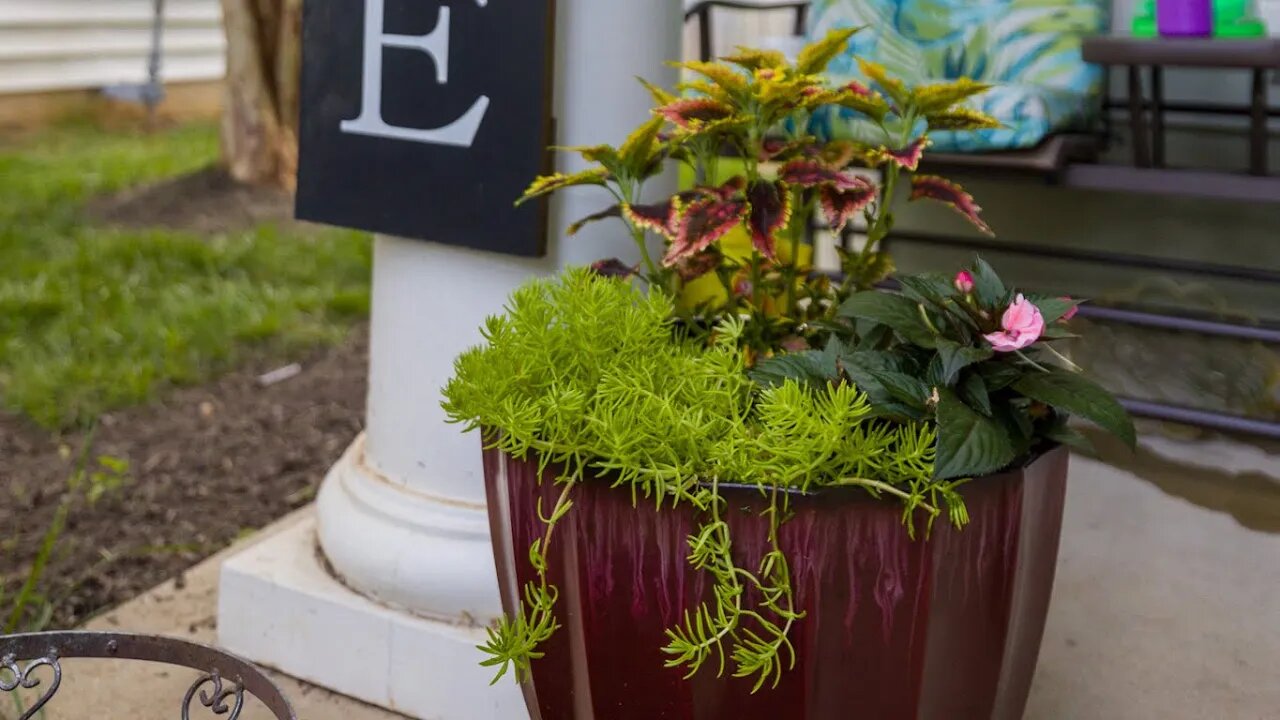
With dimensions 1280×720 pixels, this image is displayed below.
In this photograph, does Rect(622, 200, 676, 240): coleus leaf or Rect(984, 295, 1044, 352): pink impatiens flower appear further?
Rect(622, 200, 676, 240): coleus leaf

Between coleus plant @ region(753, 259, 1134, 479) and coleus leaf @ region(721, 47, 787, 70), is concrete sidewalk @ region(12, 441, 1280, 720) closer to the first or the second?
coleus plant @ region(753, 259, 1134, 479)

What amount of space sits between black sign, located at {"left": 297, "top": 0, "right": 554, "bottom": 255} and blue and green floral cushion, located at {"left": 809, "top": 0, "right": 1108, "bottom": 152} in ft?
3.35

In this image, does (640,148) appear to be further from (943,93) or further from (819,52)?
(943,93)

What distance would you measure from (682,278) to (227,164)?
13.5 ft

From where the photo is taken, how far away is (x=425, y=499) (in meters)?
1.63

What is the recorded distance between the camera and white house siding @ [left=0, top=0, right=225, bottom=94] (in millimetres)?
6062

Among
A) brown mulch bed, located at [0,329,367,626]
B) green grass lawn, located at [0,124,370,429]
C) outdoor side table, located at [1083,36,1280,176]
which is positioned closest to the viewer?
outdoor side table, located at [1083,36,1280,176]

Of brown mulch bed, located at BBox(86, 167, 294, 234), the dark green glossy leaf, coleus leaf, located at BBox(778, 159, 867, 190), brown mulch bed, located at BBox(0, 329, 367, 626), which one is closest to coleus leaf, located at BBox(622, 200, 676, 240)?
coleus leaf, located at BBox(778, 159, 867, 190)

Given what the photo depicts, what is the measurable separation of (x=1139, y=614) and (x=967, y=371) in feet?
2.91

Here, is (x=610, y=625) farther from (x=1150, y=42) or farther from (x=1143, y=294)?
(x=1143, y=294)

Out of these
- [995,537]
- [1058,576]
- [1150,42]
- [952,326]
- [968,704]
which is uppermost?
[1150,42]

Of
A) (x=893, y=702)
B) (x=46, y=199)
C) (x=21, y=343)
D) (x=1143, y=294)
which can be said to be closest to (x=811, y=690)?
(x=893, y=702)

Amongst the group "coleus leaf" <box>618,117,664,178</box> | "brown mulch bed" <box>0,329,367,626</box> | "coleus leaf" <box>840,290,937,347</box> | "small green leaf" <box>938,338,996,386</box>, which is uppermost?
"coleus leaf" <box>618,117,664,178</box>

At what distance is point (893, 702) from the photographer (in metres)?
1.10
